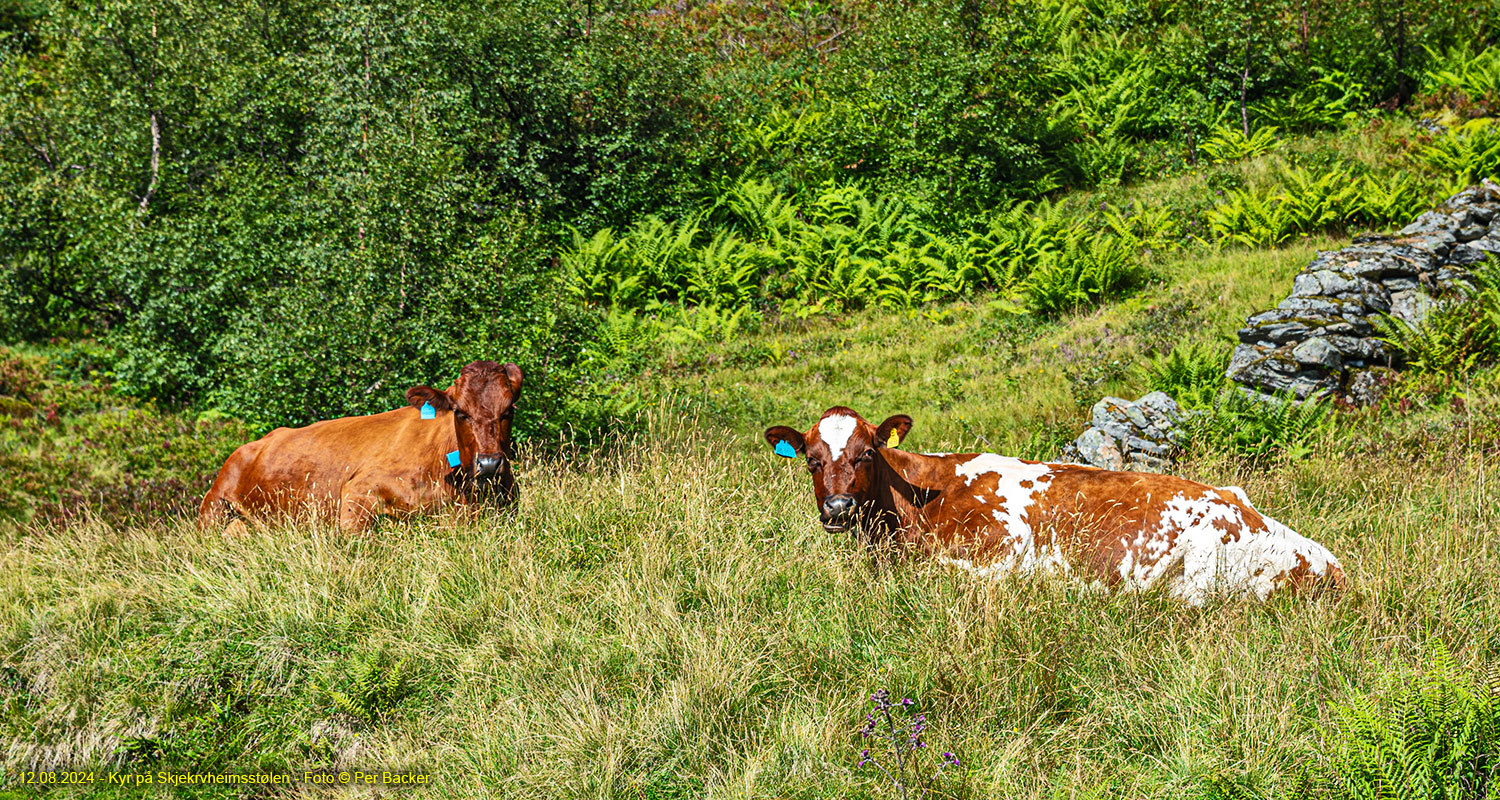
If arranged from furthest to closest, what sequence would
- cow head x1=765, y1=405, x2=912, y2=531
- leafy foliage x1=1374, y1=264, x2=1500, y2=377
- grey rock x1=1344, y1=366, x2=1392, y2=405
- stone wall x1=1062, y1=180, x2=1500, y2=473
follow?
leafy foliage x1=1374, y1=264, x2=1500, y2=377 < grey rock x1=1344, y1=366, x2=1392, y2=405 < stone wall x1=1062, y1=180, x2=1500, y2=473 < cow head x1=765, y1=405, x2=912, y2=531

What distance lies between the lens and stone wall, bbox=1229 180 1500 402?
11.0 meters

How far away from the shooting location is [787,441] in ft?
22.6

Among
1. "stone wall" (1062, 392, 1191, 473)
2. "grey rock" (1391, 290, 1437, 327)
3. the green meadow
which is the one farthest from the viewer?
"grey rock" (1391, 290, 1437, 327)

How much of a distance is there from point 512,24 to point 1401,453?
1664 cm

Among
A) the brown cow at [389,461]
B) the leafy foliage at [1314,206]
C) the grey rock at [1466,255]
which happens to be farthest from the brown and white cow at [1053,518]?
the leafy foliage at [1314,206]

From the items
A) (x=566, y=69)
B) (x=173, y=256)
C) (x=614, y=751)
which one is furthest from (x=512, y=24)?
(x=614, y=751)

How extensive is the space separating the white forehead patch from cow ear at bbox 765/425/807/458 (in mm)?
208

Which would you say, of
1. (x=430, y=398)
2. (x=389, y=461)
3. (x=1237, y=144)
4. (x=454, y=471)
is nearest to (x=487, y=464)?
(x=454, y=471)

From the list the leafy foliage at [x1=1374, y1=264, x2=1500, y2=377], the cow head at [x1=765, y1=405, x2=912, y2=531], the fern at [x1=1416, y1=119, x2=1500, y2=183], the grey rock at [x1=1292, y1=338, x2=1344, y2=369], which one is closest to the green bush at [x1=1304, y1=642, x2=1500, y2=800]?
the cow head at [x1=765, y1=405, x2=912, y2=531]

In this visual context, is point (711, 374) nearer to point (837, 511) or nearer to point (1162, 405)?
point (1162, 405)

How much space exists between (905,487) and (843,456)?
72 centimetres

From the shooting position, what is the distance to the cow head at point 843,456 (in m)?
6.54

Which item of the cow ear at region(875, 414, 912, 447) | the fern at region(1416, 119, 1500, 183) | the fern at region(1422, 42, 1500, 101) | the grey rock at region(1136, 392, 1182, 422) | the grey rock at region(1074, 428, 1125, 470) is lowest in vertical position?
the grey rock at region(1074, 428, 1125, 470)

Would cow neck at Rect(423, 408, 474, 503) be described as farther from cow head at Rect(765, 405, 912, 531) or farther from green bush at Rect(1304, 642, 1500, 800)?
green bush at Rect(1304, 642, 1500, 800)
